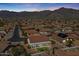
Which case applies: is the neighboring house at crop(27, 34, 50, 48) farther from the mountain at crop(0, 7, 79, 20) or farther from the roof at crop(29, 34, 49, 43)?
the mountain at crop(0, 7, 79, 20)

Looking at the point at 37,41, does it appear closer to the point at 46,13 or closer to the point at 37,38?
the point at 37,38

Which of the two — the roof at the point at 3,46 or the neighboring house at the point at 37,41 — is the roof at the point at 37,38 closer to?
the neighboring house at the point at 37,41

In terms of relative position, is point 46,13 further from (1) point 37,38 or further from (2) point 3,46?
(2) point 3,46

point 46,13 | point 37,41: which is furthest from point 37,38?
point 46,13

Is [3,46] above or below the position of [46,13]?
below

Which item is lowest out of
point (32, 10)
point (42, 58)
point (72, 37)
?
point (42, 58)

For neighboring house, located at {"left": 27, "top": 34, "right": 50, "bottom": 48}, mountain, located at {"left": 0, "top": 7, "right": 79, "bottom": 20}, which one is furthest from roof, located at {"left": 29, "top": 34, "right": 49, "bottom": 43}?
mountain, located at {"left": 0, "top": 7, "right": 79, "bottom": 20}

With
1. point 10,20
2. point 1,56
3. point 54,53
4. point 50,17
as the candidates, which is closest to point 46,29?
point 50,17

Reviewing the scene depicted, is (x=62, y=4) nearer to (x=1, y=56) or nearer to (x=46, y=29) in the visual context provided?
(x=46, y=29)
